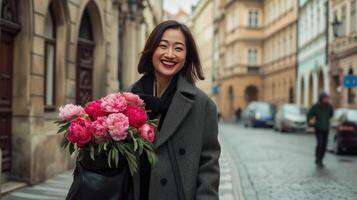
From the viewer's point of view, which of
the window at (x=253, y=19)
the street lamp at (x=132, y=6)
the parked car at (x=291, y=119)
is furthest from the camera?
the window at (x=253, y=19)

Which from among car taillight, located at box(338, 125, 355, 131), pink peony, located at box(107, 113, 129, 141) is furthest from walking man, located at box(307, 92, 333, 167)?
A: pink peony, located at box(107, 113, 129, 141)

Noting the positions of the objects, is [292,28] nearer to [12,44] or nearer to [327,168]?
[327,168]

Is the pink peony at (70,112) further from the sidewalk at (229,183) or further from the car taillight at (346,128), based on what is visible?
the car taillight at (346,128)

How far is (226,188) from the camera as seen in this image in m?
10.3

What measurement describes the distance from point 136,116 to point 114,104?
0.43 feet

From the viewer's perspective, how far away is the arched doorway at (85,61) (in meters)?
13.7

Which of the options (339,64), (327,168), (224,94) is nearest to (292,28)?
(339,64)

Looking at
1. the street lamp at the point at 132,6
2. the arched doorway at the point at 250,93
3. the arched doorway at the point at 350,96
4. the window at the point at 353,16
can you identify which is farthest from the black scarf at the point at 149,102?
the arched doorway at the point at 250,93

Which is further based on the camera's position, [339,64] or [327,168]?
[339,64]

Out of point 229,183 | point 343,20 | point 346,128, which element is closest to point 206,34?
point 343,20

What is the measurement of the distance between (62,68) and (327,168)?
6.22 meters

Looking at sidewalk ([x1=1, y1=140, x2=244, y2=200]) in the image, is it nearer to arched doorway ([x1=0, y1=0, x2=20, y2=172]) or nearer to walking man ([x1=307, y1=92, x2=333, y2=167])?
arched doorway ([x1=0, y1=0, x2=20, y2=172])

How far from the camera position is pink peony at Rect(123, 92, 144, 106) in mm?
3072

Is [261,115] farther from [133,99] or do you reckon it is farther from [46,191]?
[133,99]
